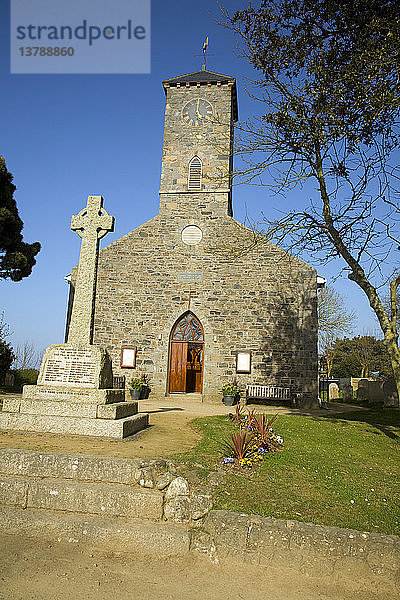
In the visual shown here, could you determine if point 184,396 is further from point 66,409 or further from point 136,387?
point 66,409

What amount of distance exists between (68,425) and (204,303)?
11.6 m

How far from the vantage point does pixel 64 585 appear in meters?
3.49

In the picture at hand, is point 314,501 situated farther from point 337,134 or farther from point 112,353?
point 112,353

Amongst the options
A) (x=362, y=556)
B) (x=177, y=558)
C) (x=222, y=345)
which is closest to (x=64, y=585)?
(x=177, y=558)

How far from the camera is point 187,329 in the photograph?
18.2 meters

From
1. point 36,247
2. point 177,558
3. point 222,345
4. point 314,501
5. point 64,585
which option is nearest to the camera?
point 64,585

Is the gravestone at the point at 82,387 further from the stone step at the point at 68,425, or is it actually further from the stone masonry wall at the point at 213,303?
the stone masonry wall at the point at 213,303

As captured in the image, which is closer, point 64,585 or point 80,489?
point 64,585

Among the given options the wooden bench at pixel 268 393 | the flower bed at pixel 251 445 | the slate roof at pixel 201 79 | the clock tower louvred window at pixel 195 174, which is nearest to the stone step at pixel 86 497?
the flower bed at pixel 251 445

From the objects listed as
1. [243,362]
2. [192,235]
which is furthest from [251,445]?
[192,235]

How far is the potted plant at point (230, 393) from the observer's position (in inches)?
643

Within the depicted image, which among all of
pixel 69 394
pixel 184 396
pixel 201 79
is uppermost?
pixel 201 79

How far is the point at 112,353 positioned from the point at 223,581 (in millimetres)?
14674

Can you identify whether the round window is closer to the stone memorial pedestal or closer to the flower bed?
the stone memorial pedestal
